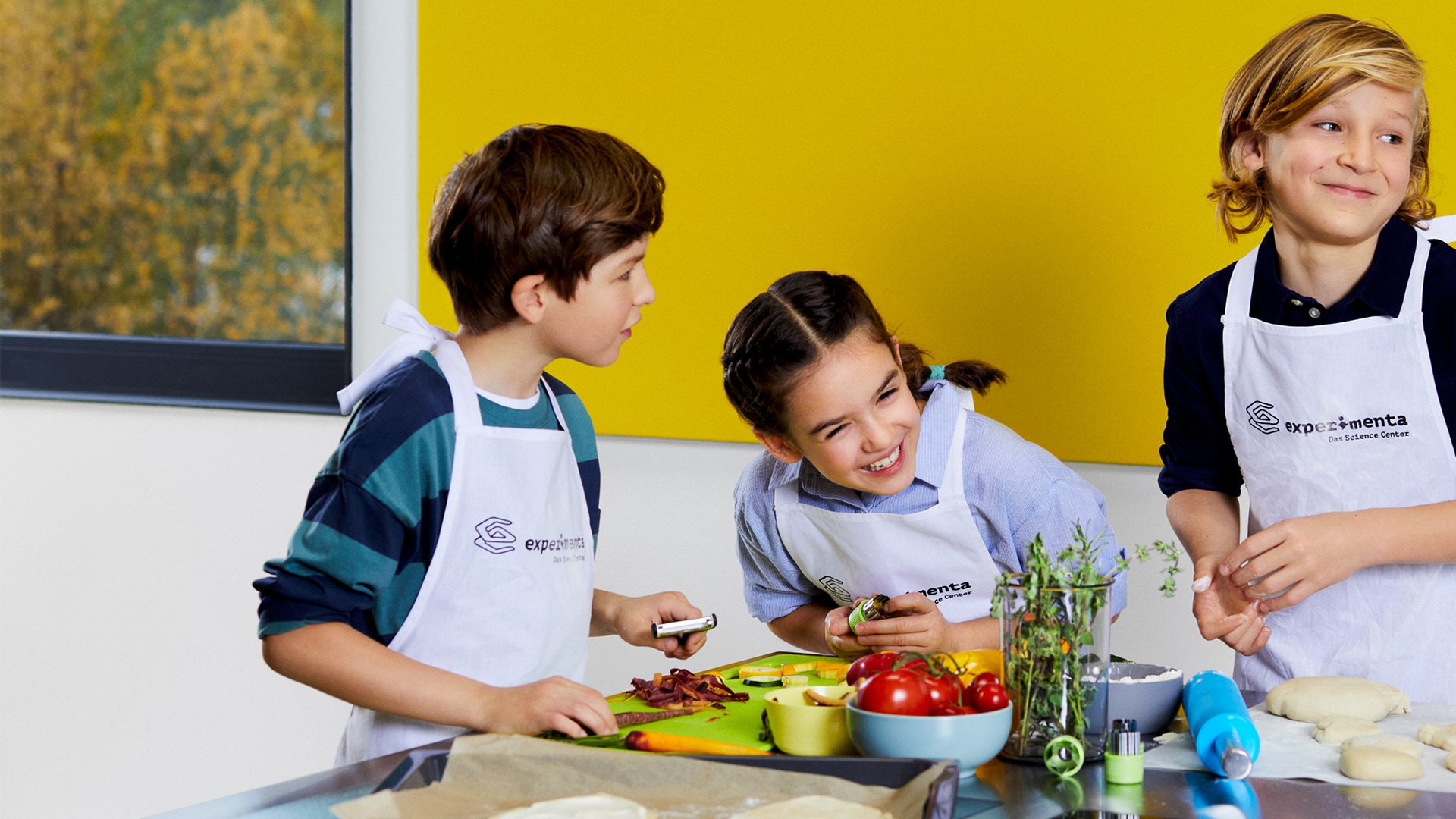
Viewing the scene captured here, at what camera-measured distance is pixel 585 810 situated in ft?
3.07

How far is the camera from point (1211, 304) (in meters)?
1.58

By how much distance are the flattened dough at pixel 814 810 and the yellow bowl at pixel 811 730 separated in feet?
0.41

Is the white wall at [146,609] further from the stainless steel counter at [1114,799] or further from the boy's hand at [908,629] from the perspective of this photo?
the stainless steel counter at [1114,799]

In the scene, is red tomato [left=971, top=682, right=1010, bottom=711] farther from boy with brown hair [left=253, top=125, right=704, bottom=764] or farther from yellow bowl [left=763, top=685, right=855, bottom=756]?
boy with brown hair [left=253, top=125, right=704, bottom=764]

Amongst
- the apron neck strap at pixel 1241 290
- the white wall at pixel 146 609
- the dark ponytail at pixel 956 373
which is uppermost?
the apron neck strap at pixel 1241 290

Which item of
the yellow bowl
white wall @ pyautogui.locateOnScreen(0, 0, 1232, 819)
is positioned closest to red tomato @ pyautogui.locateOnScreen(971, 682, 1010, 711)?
the yellow bowl

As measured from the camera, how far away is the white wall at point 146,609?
278 cm

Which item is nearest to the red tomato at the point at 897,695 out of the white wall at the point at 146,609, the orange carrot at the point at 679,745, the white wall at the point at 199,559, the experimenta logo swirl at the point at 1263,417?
the orange carrot at the point at 679,745

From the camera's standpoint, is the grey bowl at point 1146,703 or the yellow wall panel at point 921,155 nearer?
the grey bowl at point 1146,703

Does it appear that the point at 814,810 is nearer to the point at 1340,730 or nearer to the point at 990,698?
the point at 990,698

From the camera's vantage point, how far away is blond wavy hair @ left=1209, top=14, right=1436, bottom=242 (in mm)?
1379

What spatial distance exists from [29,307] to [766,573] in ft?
7.31

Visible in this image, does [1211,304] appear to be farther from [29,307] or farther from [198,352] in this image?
[29,307]

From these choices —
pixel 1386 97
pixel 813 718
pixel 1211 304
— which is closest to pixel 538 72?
pixel 1211 304
